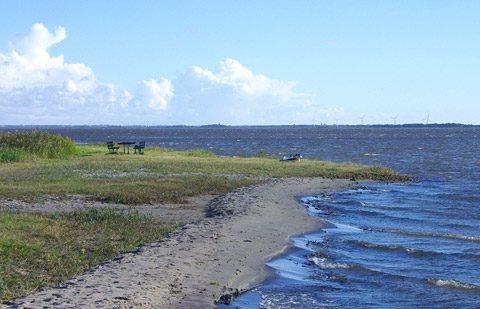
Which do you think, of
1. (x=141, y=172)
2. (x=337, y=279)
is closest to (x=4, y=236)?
(x=337, y=279)

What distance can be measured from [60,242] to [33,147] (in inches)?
1092

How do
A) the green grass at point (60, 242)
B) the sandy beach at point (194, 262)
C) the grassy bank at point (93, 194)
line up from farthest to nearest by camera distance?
the grassy bank at point (93, 194), the green grass at point (60, 242), the sandy beach at point (194, 262)

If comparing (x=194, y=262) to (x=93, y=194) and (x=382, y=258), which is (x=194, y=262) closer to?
(x=382, y=258)

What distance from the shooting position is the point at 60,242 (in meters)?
13.1

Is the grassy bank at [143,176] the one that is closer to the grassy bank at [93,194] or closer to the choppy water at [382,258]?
the grassy bank at [93,194]

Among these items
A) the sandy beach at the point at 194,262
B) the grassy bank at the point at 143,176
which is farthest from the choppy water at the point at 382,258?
the grassy bank at the point at 143,176

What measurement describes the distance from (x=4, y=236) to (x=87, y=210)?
4.68 meters

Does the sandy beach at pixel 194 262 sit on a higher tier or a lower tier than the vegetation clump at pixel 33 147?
lower

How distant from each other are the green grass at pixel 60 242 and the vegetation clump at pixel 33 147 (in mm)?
21274

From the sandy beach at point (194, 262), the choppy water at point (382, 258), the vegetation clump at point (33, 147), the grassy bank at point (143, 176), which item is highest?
the vegetation clump at point (33, 147)

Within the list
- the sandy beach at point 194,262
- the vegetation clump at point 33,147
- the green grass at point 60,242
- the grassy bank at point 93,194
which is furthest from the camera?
the vegetation clump at point 33,147

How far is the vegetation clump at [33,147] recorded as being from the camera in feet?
119

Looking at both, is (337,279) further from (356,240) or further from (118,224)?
(118,224)

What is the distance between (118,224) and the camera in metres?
15.6
